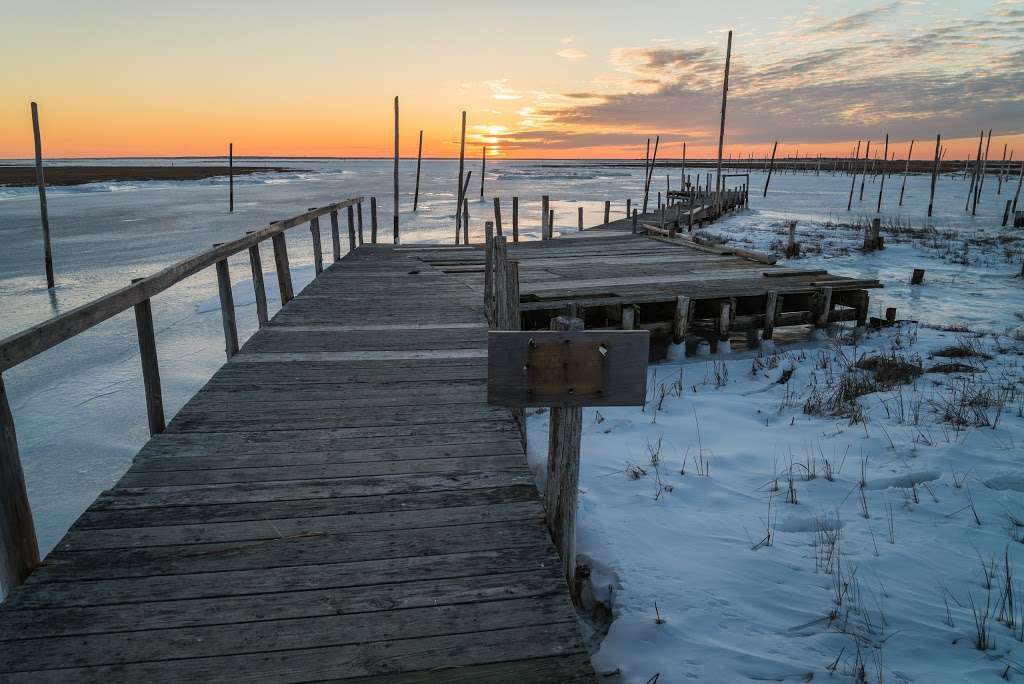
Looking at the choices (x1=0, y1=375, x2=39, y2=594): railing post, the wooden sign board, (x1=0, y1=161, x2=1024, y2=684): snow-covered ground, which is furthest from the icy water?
the wooden sign board

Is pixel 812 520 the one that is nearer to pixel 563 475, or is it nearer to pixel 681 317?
pixel 563 475

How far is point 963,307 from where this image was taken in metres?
12.4

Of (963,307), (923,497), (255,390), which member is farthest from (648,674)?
(963,307)

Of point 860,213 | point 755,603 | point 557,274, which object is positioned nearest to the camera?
point 755,603

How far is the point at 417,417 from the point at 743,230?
26668 millimetres

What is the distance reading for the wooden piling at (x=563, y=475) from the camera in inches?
118

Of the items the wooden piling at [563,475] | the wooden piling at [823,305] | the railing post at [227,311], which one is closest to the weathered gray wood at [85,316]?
the railing post at [227,311]

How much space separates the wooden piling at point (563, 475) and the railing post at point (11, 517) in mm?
2265

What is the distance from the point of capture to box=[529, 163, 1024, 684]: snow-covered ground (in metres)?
2.96

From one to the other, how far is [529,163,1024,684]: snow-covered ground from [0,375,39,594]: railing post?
264cm

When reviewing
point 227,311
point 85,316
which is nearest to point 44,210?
point 227,311

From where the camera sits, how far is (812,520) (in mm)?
4086

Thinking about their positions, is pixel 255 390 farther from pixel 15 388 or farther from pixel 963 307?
pixel 963 307

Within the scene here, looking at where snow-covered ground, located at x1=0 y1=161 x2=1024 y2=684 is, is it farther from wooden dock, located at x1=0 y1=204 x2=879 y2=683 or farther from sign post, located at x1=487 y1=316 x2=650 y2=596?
sign post, located at x1=487 y1=316 x2=650 y2=596
